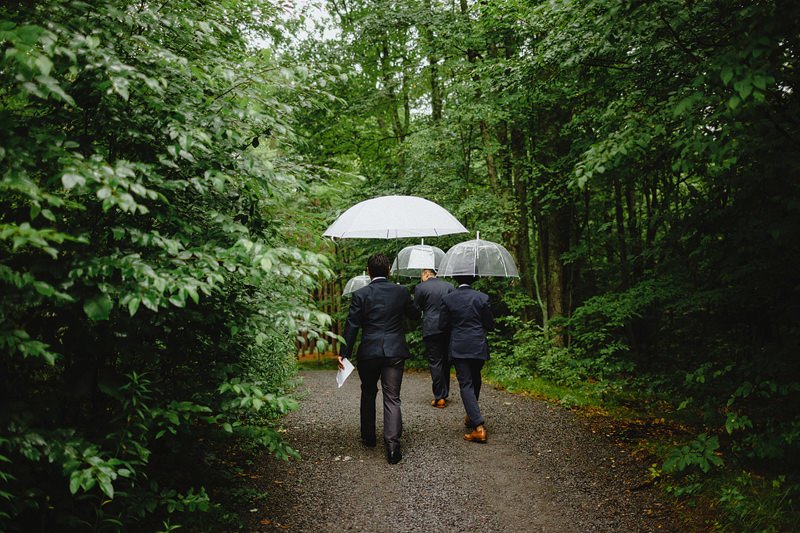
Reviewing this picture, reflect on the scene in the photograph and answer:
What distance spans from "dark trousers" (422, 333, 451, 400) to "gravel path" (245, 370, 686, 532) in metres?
0.81

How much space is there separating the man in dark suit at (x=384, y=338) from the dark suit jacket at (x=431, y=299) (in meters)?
1.93

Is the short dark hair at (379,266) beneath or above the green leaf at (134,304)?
above

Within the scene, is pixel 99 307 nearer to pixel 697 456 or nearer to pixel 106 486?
pixel 106 486

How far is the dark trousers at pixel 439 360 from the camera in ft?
24.1

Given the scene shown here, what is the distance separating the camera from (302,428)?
6.37m

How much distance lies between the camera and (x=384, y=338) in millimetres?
5152

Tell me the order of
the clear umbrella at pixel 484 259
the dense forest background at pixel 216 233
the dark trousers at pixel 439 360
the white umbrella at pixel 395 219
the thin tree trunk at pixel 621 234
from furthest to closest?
the thin tree trunk at pixel 621 234 < the clear umbrella at pixel 484 259 < the dark trousers at pixel 439 360 < the white umbrella at pixel 395 219 < the dense forest background at pixel 216 233

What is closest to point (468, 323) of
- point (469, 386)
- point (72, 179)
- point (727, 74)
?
point (469, 386)

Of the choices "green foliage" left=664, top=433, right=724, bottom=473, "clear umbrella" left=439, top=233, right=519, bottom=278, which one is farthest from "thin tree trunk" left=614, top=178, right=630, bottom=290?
"green foliage" left=664, top=433, right=724, bottom=473

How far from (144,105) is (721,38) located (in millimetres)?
4084

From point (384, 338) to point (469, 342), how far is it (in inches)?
45.4

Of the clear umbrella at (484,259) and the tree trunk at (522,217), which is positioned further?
the tree trunk at (522,217)

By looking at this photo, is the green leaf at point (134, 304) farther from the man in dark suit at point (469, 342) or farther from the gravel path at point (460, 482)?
the man in dark suit at point (469, 342)

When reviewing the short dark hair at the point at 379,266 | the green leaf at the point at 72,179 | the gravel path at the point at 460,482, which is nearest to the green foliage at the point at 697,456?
the gravel path at the point at 460,482
